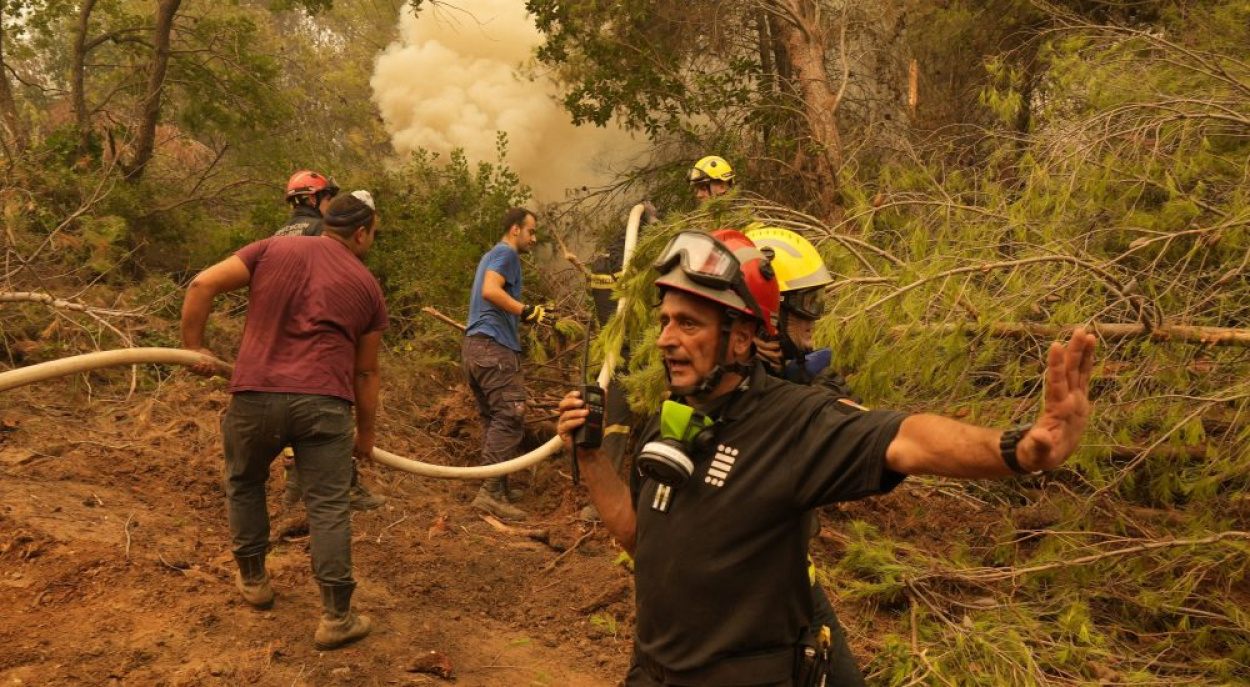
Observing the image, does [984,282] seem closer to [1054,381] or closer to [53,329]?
[1054,381]

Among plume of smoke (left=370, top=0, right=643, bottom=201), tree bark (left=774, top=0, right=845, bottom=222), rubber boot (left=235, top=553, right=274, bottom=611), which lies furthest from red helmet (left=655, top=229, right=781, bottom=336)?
plume of smoke (left=370, top=0, right=643, bottom=201)

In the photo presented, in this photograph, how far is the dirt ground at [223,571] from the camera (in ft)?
13.8

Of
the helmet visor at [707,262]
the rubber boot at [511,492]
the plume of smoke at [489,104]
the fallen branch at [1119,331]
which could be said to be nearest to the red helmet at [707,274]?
the helmet visor at [707,262]

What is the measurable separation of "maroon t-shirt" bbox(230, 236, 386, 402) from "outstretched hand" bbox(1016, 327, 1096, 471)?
334 cm

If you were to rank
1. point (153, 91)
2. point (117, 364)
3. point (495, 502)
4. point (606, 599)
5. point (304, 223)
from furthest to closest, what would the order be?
point (153, 91) → point (495, 502) → point (304, 223) → point (606, 599) → point (117, 364)

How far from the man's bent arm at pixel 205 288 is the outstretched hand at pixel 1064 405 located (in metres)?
3.53

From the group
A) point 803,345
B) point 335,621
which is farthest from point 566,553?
point 803,345

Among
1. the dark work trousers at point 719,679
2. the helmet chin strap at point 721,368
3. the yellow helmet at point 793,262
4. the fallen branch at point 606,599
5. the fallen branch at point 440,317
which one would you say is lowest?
the fallen branch at point 606,599

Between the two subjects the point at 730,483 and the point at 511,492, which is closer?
the point at 730,483

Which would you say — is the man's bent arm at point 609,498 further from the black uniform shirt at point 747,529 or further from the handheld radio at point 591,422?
the black uniform shirt at point 747,529

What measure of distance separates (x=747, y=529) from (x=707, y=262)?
68 cm

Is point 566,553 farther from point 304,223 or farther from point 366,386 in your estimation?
point 304,223

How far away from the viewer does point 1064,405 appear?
5.86 feet

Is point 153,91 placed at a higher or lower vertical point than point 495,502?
higher
